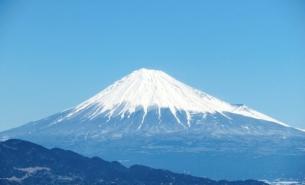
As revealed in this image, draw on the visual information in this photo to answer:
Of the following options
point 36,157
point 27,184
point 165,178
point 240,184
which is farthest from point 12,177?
point 240,184

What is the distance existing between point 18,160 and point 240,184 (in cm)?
4506

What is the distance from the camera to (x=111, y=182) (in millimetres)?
166125

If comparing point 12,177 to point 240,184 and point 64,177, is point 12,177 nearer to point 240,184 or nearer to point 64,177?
point 64,177

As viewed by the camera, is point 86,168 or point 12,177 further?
point 86,168

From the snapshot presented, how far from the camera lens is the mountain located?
6412 inches

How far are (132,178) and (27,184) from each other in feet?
76.5

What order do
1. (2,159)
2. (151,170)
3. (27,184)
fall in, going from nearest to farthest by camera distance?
(27,184)
(2,159)
(151,170)

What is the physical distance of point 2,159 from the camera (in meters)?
169

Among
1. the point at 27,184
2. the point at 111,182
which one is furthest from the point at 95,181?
the point at 27,184

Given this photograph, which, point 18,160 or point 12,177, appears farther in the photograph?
point 18,160

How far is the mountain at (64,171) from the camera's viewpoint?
534 feet

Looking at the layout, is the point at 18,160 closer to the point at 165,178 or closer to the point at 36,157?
the point at 36,157

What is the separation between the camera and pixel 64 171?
170000mm

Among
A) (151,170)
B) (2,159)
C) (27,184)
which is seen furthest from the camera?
(151,170)
